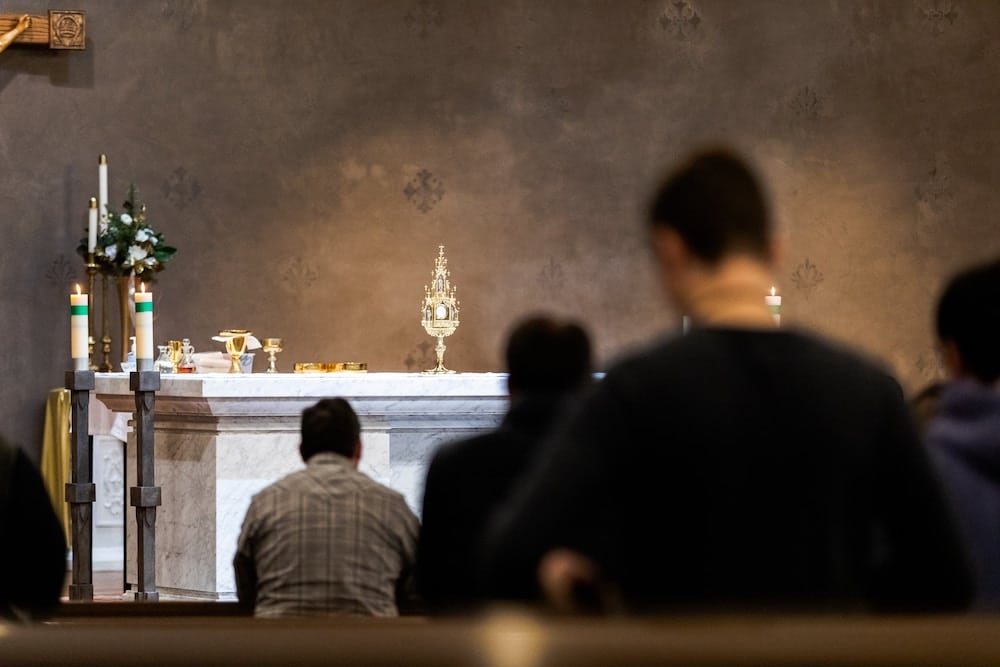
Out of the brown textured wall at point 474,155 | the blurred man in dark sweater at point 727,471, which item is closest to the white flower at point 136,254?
the brown textured wall at point 474,155

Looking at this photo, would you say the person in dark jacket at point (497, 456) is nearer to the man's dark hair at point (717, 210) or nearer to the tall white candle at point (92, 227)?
the man's dark hair at point (717, 210)

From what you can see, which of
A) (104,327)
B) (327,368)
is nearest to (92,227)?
(104,327)

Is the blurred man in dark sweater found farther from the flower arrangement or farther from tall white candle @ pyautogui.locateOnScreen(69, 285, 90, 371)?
the flower arrangement

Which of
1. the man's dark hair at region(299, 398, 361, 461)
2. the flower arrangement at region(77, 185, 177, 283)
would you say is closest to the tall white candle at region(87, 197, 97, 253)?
the flower arrangement at region(77, 185, 177, 283)

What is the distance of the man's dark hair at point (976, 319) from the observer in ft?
5.78

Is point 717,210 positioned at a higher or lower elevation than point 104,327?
lower

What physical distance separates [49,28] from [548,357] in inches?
233

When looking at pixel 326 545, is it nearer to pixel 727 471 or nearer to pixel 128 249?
pixel 727 471

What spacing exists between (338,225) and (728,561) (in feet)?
21.4

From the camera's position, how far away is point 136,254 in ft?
22.0

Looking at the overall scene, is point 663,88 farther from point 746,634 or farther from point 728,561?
point 746,634

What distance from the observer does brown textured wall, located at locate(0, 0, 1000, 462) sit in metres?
7.39

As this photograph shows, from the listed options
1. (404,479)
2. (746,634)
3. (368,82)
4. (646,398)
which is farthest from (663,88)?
(746,634)

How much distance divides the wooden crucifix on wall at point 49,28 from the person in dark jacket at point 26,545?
5.80 m
